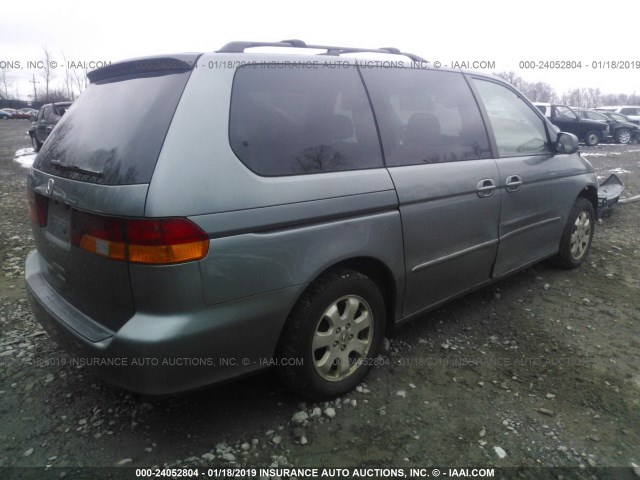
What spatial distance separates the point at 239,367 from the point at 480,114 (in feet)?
7.58

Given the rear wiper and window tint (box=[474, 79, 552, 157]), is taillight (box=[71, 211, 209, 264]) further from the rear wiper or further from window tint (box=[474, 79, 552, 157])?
window tint (box=[474, 79, 552, 157])

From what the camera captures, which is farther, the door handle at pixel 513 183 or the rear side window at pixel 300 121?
the door handle at pixel 513 183

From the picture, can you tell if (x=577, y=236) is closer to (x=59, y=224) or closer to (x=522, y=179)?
(x=522, y=179)

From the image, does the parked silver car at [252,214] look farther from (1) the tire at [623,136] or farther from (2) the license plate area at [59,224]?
(1) the tire at [623,136]

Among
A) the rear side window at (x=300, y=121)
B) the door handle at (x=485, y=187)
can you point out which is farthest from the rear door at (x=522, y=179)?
the rear side window at (x=300, y=121)

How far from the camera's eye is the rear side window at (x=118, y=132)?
185 cm

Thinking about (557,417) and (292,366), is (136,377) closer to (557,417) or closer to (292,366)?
(292,366)

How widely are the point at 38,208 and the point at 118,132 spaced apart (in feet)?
2.37

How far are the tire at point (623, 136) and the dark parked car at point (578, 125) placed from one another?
178cm

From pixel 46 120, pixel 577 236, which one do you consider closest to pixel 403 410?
pixel 577 236

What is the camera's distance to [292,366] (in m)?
2.21

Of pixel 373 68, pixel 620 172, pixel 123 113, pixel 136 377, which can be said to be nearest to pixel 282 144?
pixel 123 113

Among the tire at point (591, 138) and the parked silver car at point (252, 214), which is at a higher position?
the parked silver car at point (252, 214)

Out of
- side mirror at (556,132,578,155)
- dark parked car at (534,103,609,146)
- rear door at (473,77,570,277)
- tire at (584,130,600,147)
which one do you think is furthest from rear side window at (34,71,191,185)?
tire at (584,130,600,147)
